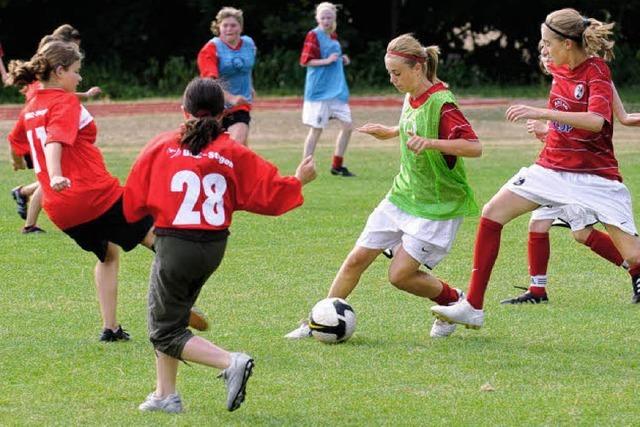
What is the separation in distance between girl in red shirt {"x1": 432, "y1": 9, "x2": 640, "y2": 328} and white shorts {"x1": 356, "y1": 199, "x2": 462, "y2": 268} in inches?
15.9

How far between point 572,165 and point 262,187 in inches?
100

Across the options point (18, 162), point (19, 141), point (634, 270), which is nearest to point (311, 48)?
point (634, 270)

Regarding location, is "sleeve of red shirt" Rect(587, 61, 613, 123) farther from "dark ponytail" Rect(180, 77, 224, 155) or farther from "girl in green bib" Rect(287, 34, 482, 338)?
"dark ponytail" Rect(180, 77, 224, 155)

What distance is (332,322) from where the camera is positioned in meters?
6.93

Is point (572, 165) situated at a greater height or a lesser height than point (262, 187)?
lesser

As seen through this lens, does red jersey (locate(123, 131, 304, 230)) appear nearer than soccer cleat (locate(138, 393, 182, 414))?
Yes

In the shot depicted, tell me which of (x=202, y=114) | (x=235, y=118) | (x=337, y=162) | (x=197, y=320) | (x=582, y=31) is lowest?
(x=337, y=162)

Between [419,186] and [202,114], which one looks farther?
[419,186]

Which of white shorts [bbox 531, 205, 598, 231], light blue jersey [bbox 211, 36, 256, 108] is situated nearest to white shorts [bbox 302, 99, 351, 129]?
light blue jersey [bbox 211, 36, 256, 108]

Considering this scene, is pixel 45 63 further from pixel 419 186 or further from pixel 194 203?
pixel 419 186

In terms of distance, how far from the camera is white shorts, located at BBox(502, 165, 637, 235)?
24.6ft

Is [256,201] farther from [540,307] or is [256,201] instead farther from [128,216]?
[540,307]

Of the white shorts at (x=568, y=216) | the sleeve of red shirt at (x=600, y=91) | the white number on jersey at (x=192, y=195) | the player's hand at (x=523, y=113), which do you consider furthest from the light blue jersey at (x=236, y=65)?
the white number on jersey at (x=192, y=195)

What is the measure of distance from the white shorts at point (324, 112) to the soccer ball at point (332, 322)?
8645 mm
